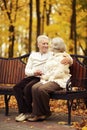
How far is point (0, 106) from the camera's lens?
9.84m

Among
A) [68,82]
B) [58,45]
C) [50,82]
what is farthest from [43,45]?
[68,82]

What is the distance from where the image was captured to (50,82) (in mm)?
7715

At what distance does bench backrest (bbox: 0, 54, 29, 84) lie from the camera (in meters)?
8.93

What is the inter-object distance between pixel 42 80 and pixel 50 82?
272 mm

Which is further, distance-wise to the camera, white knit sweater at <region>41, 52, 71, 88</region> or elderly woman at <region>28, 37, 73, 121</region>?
white knit sweater at <region>41, 52, 71, 88</region>

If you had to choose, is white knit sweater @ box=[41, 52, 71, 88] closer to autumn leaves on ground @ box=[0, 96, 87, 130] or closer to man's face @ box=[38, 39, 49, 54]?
man's face @ box=[38, 39, 49, 54]

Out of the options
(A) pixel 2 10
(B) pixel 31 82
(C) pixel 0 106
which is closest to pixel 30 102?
(B) pixel 31 82

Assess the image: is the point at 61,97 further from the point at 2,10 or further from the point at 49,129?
the point at 2,10

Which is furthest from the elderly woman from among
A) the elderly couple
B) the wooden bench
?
the wooden bench

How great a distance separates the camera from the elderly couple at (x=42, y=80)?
763cm

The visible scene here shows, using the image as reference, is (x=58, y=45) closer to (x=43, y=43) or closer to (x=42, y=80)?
(x=43, y=43)

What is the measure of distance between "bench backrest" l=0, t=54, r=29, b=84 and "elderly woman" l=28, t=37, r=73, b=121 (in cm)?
111

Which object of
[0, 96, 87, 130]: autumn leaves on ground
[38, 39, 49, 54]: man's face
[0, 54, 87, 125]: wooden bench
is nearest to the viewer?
[0, 96, 87, 130]: autumn leaves on ground

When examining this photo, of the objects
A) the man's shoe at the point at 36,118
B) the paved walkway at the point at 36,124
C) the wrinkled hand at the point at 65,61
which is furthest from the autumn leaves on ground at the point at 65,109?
the wrinkled hand at the point at 65,61
